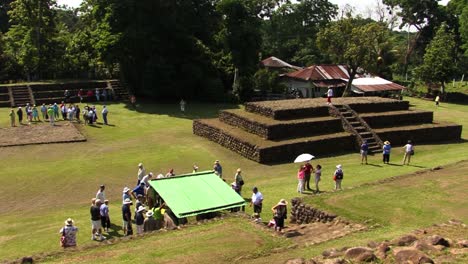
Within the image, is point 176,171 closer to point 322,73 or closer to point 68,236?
point 68,236

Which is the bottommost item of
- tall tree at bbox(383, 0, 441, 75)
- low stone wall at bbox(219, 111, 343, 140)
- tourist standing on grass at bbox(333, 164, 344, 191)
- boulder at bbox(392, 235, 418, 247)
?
tourist standing on grass at bbox(333, 164, 344, 191)

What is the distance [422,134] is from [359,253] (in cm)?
2132

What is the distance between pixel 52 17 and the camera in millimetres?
46562

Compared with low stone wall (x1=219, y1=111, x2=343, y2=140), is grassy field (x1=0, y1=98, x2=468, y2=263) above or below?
below

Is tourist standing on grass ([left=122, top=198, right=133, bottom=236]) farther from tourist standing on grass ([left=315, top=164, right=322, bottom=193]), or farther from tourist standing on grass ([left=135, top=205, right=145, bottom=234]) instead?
tourist standing on grass ([left=315, top=164, right=322, bottom=193])

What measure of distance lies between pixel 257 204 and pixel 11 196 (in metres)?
10.5

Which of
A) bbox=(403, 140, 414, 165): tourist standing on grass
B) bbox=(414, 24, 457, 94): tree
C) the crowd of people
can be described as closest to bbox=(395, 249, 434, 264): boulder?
bbox=(403, 140, 414, 165): tourist standing on grass

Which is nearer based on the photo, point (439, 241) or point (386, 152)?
point (439, 241)

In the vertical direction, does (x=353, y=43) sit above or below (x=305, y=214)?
above

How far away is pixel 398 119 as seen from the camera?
100 feet

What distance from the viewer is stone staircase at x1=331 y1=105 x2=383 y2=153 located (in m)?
27.2

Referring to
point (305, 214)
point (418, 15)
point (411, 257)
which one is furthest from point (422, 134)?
point (418, 15)

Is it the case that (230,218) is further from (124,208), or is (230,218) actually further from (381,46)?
(381,46)

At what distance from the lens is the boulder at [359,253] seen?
400 inches
